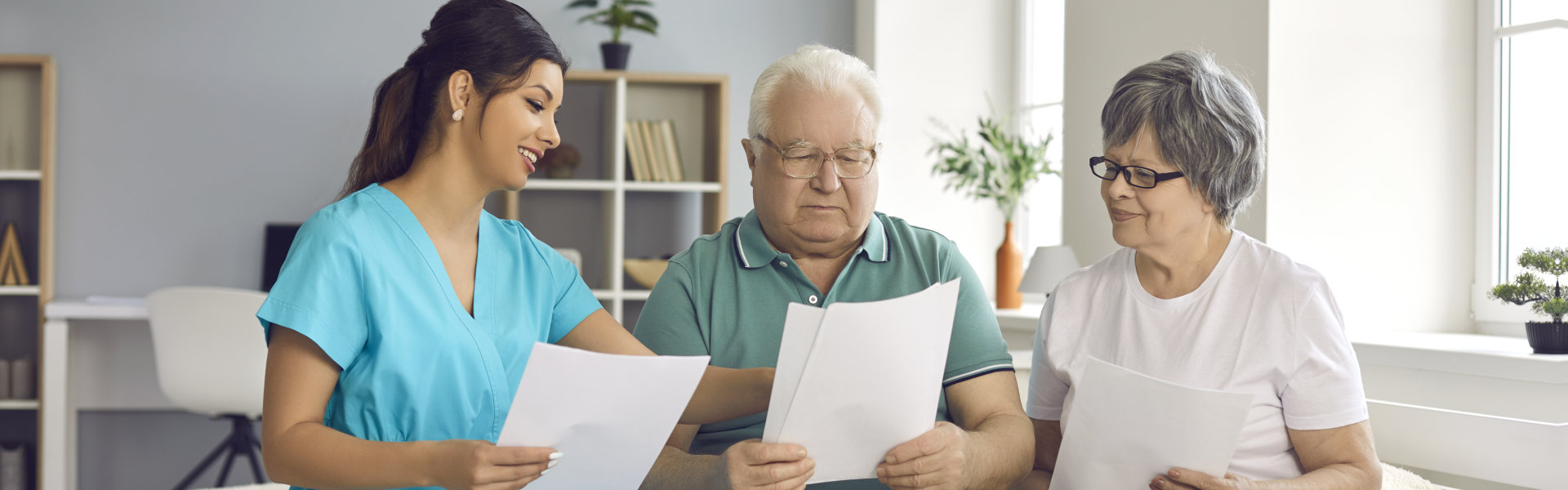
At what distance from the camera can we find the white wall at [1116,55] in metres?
2.59

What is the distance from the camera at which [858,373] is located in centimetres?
98

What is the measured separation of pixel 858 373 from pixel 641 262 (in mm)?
3038

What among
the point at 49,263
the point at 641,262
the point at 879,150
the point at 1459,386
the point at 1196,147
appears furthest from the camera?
the point at 641,262

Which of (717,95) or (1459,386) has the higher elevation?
(717,95)

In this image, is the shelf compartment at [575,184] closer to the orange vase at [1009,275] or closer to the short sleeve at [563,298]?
the orange vase at [1009,275]

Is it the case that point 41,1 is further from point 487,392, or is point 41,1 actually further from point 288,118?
point 487,392

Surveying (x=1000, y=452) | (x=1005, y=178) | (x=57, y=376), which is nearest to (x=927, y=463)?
(x=1000, y=452)

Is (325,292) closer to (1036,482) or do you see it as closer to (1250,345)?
(1036,482)

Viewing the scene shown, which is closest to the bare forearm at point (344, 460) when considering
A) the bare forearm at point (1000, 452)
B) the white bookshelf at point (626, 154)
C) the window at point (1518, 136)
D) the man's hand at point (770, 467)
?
the man's hand at point (770, 467)

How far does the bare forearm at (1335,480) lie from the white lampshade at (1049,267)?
1861 mm

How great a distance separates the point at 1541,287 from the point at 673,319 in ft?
5.66

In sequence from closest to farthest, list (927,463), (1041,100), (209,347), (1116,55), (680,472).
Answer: (927,463), (680,472), (209,347), (1116,55), (1041,100)

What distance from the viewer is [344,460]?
3.06ft

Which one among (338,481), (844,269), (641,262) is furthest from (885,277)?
(641,262)
